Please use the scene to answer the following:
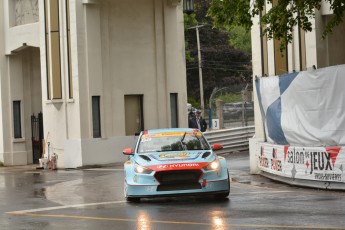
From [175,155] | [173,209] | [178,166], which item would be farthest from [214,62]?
[173,209]

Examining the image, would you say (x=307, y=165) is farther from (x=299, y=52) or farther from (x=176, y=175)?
(x=299, y=52)

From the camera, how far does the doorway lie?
34500 millimetres

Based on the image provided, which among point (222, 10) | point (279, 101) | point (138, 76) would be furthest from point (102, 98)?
point (222, 10)

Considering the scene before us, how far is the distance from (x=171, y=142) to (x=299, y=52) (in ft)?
19.8

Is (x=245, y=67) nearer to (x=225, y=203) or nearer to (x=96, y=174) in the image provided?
(x=96, y=174)

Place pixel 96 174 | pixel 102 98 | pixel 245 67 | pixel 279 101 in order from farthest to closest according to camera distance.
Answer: pixel 245 67, pixel 102 98, pixel 96 174, pixel 279 101

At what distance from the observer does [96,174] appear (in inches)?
1127

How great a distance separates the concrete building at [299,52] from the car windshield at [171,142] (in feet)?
14.6

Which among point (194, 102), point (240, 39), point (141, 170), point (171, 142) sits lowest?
point (141, 170)

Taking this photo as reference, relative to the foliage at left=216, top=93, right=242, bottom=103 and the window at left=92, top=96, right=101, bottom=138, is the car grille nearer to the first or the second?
the window at left=92, top=96, right=101, bottom=138

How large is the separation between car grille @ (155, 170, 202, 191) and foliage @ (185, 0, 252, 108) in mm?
62551

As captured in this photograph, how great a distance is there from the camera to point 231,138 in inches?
1468

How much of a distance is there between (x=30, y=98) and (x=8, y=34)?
3106mm

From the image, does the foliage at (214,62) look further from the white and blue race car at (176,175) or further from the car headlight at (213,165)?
the car headlight at (213,165)
